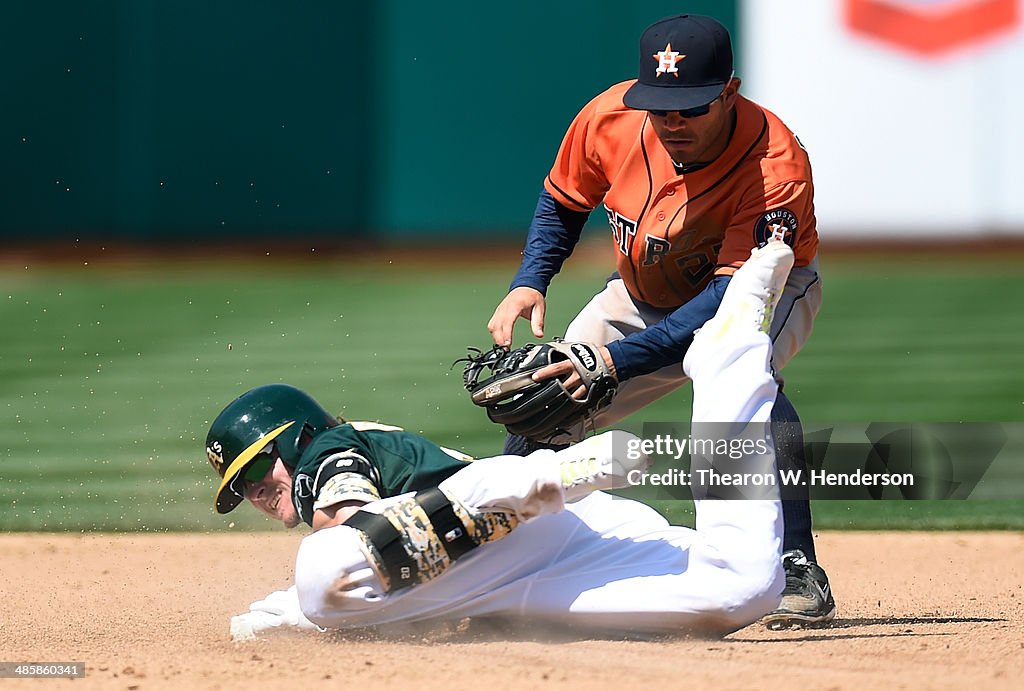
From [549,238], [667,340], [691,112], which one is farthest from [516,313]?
[691,112]

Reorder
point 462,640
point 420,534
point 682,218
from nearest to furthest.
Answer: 1. point 420,534
2. point 462,640
3. point 682,218

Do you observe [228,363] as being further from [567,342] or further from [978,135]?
[978,135]

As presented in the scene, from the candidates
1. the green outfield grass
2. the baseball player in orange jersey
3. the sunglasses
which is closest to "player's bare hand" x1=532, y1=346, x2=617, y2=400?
the baseball player in orange jersey

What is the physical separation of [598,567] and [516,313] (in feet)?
2.85

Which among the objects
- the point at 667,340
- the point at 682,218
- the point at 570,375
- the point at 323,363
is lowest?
the point at 323,363

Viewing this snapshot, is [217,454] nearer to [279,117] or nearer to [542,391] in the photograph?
[542,391]

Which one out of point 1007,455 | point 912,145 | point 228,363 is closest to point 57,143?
point 228,363

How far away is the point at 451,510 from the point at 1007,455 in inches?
165

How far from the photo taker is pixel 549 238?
466cm

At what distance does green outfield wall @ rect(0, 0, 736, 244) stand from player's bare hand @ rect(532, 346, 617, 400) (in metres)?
11.2

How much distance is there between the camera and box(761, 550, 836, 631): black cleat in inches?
158

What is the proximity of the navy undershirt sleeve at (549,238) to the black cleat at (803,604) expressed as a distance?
122 cm

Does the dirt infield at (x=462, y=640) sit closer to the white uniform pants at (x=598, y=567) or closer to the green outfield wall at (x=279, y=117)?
the white uniform pants at (x=598, y=567)

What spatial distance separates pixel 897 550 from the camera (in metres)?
5.45
